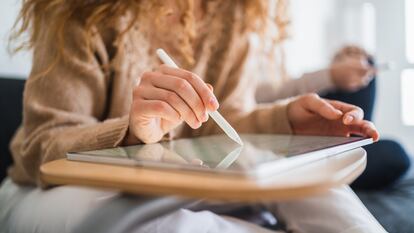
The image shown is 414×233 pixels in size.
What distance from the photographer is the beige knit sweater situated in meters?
0.52

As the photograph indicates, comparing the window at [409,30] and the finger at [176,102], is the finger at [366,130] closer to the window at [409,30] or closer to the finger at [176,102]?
the finger at [176,102]

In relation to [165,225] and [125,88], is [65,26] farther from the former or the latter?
[165,225]

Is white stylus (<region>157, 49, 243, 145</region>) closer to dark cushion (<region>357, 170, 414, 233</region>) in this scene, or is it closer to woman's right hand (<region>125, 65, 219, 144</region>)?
woman's right hand (<region>125, 65, 219, 144</region>)

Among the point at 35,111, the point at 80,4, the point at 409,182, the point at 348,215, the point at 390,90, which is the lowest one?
the point at 390,90

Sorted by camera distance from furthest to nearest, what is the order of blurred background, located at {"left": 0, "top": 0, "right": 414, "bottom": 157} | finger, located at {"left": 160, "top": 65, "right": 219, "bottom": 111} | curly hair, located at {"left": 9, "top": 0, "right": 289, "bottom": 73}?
blurred background, located at {"left": 0, "top": 0, "right": 414, "bottom": 157}, curly hair, located at {"left": 9, "top": 0, "right": 289, "bottom": 73}, finger, located at {"left": 160, "top": 65, "right": 219, "bottom": 111}

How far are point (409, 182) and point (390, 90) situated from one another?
1.27m

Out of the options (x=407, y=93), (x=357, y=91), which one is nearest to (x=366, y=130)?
(x=357, y=91)

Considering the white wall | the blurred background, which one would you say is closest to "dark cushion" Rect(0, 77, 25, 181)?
the white wall

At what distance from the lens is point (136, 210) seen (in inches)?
14.5

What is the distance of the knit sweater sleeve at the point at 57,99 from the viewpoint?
534mm

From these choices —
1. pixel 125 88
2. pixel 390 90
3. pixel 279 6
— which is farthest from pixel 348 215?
pixel 390 90

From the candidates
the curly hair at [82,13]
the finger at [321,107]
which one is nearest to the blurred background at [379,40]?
the curly hair at [82,13]

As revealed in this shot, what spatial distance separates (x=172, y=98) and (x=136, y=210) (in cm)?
9

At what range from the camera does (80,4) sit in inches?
23.8
